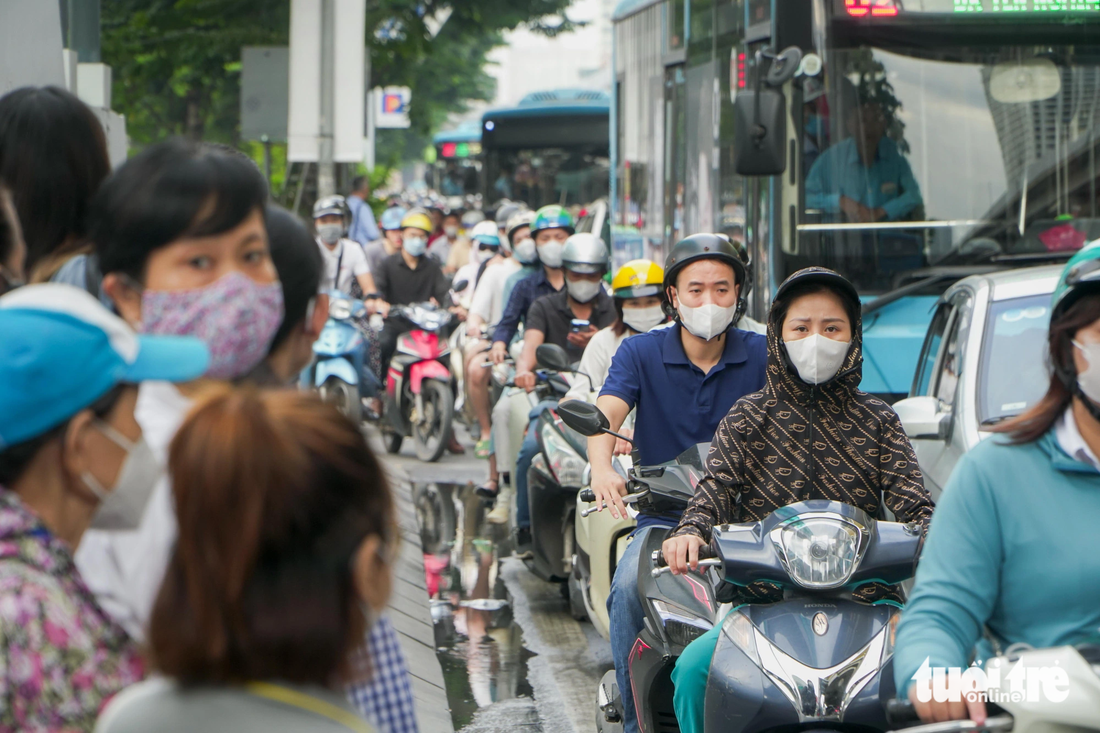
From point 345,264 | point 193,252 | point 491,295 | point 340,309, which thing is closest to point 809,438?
point 193,252

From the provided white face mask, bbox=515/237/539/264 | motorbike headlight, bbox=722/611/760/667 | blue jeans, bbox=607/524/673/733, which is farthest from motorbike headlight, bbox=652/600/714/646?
white face mask, bbox=515/237/539/264

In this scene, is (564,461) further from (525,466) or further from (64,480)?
(64,480)

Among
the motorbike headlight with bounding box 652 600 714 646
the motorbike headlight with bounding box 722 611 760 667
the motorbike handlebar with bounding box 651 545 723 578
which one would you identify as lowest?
the motorbike headlight with bounding box 652 600 714 646

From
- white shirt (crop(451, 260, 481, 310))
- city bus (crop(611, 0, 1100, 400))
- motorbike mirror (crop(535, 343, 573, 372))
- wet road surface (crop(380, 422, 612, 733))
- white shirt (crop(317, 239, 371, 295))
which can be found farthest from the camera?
white shirt (crop(451, 260, 481, 310))

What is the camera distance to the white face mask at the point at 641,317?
6.97 metres

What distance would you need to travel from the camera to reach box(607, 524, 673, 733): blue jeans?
4.44 metres

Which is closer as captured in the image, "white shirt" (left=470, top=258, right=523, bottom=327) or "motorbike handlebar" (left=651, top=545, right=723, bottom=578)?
"motorbike handlebar" (left=651, top=545, right=723, bottom=578)

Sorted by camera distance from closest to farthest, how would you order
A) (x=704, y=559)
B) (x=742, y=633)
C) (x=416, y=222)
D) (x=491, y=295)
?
(x=742, y=633) < (x=704, y=559) < (x=491, y=295) < (x=416, y=222)

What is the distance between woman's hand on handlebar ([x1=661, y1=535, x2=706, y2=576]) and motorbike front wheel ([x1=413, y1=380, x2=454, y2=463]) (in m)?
8.51

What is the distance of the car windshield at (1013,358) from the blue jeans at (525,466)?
272cm

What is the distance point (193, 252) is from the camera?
248cm

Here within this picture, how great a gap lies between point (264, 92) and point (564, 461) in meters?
7.41

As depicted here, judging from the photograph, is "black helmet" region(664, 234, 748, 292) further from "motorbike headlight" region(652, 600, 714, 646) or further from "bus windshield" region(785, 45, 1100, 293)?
"bus windshield" region(785, 45, 1100, 293)

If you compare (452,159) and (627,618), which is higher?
(452,159)
